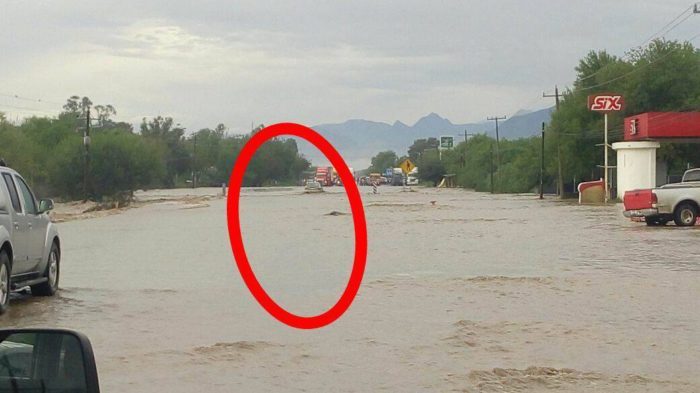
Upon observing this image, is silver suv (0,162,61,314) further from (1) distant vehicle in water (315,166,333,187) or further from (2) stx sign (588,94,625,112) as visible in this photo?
(2) stx sign (588,94,625,112)

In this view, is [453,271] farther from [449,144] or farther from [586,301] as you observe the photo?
[449,144]

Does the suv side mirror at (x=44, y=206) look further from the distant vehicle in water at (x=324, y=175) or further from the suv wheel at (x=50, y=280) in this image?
the distant vehicle in water at (x=324, y=175)

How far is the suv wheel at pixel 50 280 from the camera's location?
15.7 metres

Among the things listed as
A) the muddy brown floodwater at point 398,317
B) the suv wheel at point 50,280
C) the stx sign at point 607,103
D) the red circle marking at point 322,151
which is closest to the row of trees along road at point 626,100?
the stx sign at point 607,103

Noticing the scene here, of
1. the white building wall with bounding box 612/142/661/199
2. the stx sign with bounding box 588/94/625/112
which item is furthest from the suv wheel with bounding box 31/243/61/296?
the stx sign with bounding box 588/94/625/112

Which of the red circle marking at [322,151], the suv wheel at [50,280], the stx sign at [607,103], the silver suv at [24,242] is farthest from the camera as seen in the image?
the stx sign at [607,103]

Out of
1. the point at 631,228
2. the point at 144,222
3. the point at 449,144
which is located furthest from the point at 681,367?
the point at 449,144

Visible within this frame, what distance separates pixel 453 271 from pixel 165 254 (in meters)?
8.04

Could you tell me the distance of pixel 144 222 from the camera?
45.0 meters

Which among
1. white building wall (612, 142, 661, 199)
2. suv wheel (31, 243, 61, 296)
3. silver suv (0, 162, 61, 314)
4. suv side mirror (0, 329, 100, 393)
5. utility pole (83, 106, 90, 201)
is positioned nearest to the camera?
suv side mirror (0, 329, 100, 393)

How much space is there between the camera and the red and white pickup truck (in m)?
34.9

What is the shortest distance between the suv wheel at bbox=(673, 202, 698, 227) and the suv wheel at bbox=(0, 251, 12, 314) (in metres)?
26.6

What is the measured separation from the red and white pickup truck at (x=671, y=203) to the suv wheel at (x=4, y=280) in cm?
2622

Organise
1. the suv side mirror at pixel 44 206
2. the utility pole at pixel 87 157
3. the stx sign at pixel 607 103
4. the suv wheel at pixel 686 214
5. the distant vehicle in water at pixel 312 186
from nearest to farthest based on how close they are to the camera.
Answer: the suv side mirror at pixel 44 206 → the suv wheel at pixel 686 214 → the stx sign at pixel 607 103 → the utility pole at pixel 87 157 → the distant vehicle in water at pixel 312 186
